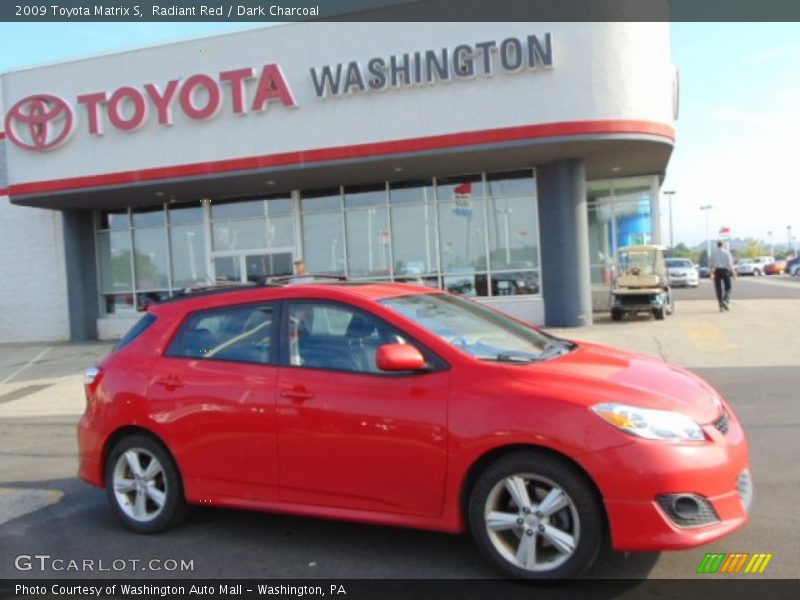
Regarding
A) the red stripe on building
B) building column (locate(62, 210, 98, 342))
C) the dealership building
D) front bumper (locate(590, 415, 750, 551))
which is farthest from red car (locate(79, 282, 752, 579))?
building column (locate(62, 210, 98, 342))

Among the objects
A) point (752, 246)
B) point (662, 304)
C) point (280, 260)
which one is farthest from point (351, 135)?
point (752, 246)

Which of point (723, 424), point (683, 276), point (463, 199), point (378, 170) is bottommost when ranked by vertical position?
point (723, 424)

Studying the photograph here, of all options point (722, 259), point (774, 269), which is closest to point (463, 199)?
point (722, 259)

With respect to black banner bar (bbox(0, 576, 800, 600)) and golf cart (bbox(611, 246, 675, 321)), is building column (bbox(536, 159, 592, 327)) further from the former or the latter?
black banner bar (bbox(0, 576, 800, 600))

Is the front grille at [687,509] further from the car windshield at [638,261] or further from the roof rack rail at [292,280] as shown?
the car windshield at [638,261]

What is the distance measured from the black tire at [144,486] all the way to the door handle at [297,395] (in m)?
1.07

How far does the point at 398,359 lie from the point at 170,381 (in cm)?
174

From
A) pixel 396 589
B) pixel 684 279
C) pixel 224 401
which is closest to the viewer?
pixel 396 589

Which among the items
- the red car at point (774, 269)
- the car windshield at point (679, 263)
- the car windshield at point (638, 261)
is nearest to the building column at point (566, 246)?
the car windshield at point (638, 261)

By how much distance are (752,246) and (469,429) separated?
414ft

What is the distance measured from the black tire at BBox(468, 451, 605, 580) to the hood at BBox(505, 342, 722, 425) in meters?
0.40

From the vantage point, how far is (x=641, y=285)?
1658 cm

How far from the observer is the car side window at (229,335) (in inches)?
182

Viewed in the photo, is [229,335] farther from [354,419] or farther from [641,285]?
[641,285]
